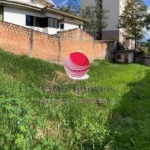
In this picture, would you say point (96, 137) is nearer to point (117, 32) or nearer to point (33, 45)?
point (33, 45)

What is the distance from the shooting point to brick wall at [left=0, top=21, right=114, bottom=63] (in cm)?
1558

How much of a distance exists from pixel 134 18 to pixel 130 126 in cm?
2871

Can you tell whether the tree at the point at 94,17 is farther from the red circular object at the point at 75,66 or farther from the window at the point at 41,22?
the red circular object at the point at 75,66

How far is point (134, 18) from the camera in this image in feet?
108

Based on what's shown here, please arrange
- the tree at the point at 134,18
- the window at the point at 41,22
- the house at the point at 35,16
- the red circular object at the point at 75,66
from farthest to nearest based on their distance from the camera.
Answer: the tree at the point at 134,18
the window at the point at 41,22
the house at the point at 35,16
the red circular object at the point at 75,66

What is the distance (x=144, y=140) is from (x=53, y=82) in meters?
7.57

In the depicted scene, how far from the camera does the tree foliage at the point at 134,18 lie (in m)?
32.8

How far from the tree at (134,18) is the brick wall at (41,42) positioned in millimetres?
11316

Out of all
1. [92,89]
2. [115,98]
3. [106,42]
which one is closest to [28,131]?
[115,98]

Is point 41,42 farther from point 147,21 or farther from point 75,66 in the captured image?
point 147,21

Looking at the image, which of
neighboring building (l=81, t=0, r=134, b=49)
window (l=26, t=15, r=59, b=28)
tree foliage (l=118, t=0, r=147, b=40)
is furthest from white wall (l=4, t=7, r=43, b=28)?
neighboring building (l=81, t=0, r=134, b=49)

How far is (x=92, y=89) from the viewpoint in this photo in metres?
10.7

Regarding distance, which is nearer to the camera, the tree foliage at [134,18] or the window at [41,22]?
the window at [41,22]

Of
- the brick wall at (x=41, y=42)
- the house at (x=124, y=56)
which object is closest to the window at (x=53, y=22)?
the brick wall at (x=41, y=42)
